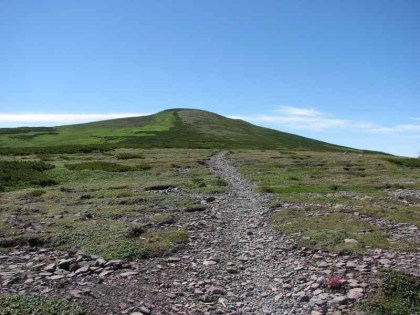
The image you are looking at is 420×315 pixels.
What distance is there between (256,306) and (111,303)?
420cm

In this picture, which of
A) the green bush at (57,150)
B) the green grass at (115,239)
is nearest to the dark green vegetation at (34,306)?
the green grass at (115,239)

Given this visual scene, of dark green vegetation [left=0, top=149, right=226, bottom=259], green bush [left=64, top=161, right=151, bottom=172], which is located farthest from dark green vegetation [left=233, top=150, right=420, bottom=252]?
green bush [left=64, top=161, right=151, bottom=172]

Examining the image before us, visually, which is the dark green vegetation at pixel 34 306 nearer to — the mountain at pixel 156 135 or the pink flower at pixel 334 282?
the pink flower at pixel 334 282

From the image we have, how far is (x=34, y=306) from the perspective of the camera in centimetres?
1048

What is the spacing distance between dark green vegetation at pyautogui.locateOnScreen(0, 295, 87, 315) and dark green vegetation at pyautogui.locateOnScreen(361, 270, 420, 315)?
7.91 m

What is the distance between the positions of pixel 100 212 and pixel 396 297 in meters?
16.8

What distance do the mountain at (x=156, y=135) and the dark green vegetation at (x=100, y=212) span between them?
56.6 metres

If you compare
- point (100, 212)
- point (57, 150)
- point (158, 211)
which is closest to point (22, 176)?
point (100, 212)

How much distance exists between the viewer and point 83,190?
3294 centimetres

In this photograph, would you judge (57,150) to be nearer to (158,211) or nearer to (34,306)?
(158,211)

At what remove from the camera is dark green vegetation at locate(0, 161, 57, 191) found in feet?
120

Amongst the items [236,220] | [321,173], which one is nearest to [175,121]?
[321,173]

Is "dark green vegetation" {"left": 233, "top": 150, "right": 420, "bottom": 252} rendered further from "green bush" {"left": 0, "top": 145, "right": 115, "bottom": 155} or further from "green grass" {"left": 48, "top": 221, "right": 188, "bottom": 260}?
"green bush" {"left": 0, "top": 145, "right": 115, "bottom": 155}

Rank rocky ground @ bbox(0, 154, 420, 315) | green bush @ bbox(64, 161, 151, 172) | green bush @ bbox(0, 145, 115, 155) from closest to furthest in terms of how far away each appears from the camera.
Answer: rocky ground @ bbox(0, 154, 420, 315) → green bush @ bbox(64, 161, 151, 172) → green bush @ bbox(0, 145, 115, 155)
